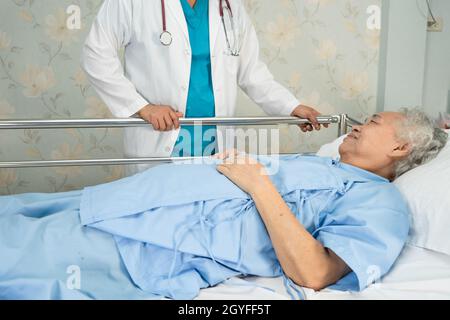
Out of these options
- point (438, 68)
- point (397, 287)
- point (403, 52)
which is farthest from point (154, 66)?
point (438, 68)

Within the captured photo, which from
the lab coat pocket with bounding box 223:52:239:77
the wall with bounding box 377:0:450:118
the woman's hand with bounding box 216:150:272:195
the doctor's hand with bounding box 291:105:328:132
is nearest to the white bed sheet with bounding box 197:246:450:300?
the woman's hand with bounding box 216:150:272:195

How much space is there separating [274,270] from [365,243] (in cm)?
21

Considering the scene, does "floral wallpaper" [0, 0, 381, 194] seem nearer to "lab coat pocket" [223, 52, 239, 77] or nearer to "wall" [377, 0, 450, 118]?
"wall" [377, 0, 450, 118]

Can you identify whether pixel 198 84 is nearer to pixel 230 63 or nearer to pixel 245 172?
pixel 230 63

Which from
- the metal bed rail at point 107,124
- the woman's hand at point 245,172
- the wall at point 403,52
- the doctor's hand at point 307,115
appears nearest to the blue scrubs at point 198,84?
the metal bed rail at point 107,124

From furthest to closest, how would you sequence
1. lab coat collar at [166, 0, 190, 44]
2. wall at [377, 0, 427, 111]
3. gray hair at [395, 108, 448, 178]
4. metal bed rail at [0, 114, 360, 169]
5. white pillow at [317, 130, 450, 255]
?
1. wall at [377, 0, 427, 111]
2. lab coat collar at [166, 0, 190, 44]
3. metal bed rail at [0, 114, 360, 169]
4. gray hair at [395, 108, 448, 178]
5. white pillow at [317, 130, 450, 255]

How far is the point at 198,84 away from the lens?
165 centimetres

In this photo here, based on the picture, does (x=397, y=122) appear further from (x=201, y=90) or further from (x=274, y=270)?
(x=201, y=90)

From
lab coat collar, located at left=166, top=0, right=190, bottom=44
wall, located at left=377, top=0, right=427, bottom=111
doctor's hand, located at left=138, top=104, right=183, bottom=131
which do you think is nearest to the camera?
doctor's hand, located at left=138, top=104, right=183, bottom=131

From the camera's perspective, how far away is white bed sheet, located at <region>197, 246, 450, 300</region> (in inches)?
38.4

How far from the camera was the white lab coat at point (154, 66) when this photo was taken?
152cm

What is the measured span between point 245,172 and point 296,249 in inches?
9.6

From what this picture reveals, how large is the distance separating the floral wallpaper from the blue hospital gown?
123 cm
